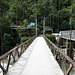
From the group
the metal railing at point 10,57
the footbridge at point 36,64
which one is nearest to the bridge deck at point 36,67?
the footbridge at point 36,64

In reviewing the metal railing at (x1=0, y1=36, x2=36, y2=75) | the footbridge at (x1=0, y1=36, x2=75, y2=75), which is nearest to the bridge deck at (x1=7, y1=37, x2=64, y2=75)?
the footbridge at (x1=0, y1=36, x2=75, y2=75)

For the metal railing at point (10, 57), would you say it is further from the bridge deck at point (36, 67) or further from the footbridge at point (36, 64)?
the bridge deck at point (36, 67)

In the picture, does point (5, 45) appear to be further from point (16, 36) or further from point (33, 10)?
point (33, 10)

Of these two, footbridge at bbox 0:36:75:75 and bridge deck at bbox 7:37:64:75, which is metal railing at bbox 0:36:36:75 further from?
bridge deck at bbox 7:37:64:75

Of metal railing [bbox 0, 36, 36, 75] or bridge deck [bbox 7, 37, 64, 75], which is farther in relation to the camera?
bridge deck [bbox 7, 37, 64, 75]

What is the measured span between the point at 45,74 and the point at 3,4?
42.8ft

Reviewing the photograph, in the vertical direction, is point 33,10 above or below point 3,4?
above

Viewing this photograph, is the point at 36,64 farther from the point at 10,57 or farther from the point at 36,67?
the point at 10,57

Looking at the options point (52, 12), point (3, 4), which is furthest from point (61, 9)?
point (3, 4)

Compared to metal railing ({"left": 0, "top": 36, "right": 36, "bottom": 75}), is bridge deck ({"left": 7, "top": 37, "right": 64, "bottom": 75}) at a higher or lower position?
lower

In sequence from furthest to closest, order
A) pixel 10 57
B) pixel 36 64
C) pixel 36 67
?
1. pixel 36 64
2. pixel 36 67
3. pixel 10 57

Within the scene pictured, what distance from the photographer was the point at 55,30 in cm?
3581

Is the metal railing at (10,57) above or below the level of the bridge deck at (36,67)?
above

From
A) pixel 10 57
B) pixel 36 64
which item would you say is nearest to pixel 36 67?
pixel 36 64
